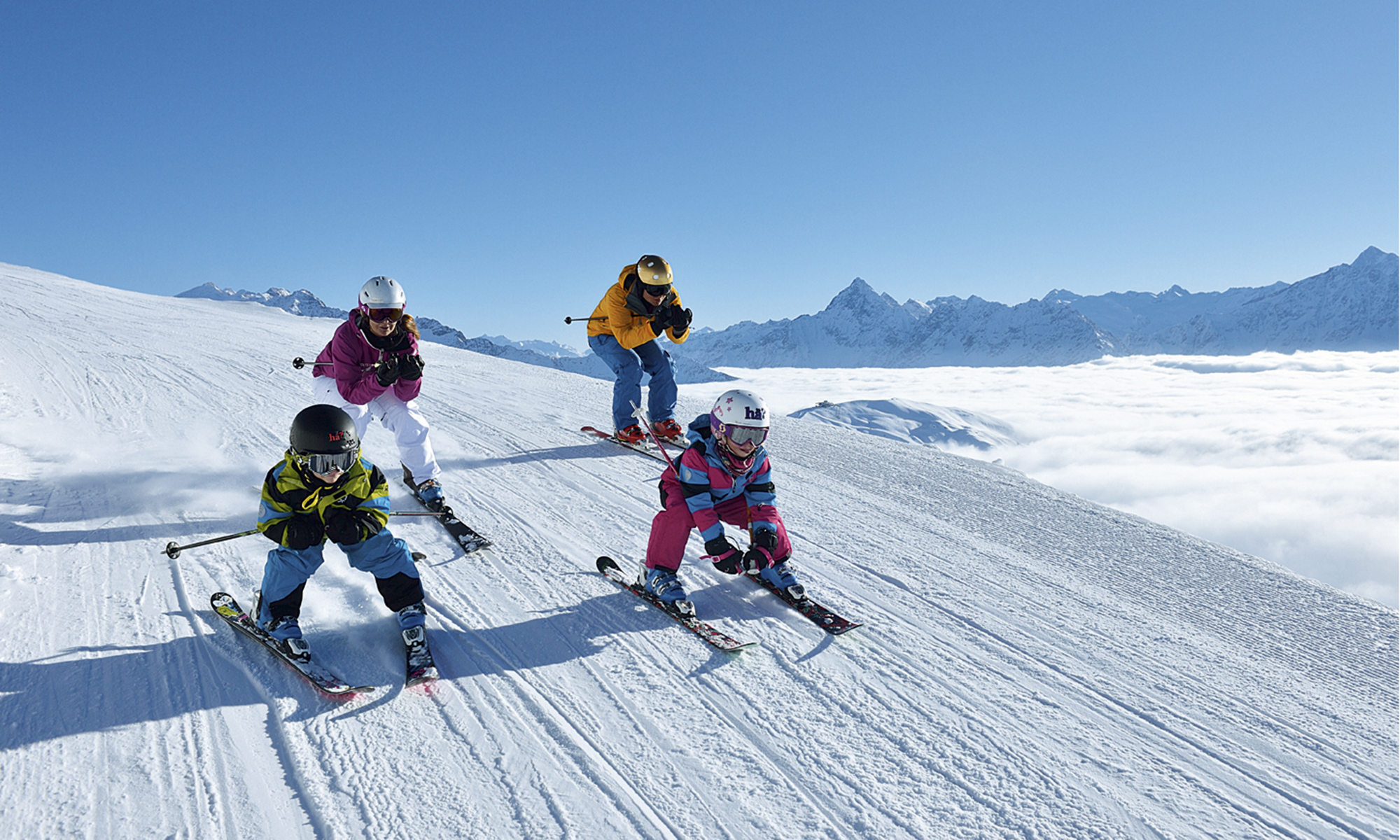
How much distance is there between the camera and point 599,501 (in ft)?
20.9

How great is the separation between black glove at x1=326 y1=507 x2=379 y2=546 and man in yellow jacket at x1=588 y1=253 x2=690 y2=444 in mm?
4802

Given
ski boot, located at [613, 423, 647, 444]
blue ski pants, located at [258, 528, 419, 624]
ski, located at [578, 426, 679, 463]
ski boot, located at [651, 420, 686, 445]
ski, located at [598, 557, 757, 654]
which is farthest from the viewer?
ski boot, located at [651, 420, 686, 445]

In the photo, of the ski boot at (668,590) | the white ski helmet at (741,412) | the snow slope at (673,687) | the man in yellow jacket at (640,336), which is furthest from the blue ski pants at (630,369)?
the ski boot at (668,590)

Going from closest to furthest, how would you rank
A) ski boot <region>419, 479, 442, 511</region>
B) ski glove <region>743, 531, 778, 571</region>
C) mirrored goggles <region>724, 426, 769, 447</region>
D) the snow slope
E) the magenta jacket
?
the snow slope
ski glove <region>743, 531, 778, 571</region>
mirrored goggles <region>724, 426, 769, 447</region>
ski boot <region>419, 479, 442, 511</region>
the magenta jacket

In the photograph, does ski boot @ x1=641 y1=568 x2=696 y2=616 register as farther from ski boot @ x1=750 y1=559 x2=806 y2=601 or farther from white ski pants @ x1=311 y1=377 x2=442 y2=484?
white ski pants @ x1=311 y1=377 x2=442 y2=484

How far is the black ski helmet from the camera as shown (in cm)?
337

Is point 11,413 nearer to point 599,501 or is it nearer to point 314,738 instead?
point 599,501

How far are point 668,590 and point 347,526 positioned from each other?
1.87 m

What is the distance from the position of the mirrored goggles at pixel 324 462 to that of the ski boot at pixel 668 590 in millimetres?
1928

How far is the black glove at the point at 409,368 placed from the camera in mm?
5889

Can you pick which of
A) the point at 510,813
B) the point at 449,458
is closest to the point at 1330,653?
the point at 510,813

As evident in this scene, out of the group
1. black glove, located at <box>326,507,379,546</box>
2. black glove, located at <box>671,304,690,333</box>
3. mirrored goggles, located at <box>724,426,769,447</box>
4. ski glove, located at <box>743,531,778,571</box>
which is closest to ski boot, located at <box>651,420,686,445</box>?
black glove, located at <box>671,304,690,333</box>

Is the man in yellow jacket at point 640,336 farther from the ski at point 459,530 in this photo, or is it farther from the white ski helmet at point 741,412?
the white ski helmet at point 741,412

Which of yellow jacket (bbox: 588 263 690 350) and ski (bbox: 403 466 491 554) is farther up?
yellow jacket (bbox: 588 263 690 350)
